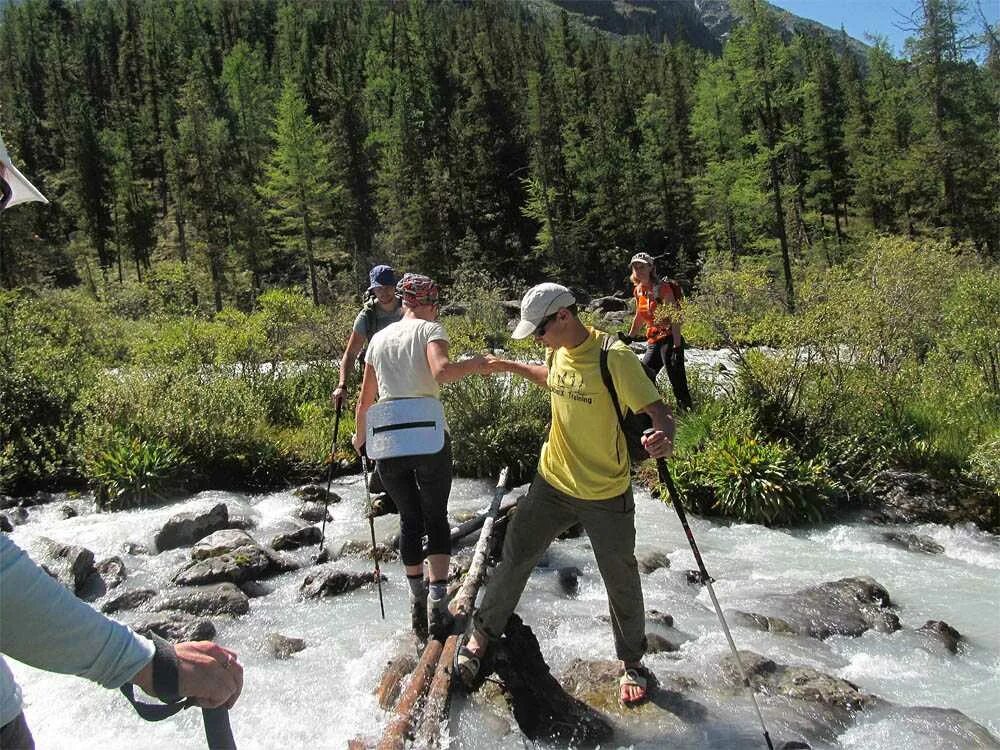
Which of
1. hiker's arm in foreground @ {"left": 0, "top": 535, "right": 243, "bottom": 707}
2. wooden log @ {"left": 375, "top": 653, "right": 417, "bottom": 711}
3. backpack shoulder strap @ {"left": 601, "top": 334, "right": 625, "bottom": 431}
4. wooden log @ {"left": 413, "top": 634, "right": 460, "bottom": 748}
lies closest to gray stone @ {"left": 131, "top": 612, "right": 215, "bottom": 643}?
wooden log @ {"left": 375, "top": 653, "right": 417, "bottom": 711}

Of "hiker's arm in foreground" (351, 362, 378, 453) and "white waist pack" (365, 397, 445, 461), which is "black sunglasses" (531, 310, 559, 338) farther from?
"hiker's arm in foreground" (351, 362, 378, 453)

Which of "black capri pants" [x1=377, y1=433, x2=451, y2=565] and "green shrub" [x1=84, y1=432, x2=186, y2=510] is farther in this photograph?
"green shrub" [x1=84, y1=432, x2=186, y2=510]

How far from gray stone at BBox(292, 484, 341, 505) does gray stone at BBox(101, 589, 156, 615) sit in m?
3.16

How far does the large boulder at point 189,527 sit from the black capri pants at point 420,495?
438 centimetres

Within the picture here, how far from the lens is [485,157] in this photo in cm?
5791

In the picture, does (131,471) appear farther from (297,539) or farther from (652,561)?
(652,561)

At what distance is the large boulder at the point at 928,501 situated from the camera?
26.3 ft

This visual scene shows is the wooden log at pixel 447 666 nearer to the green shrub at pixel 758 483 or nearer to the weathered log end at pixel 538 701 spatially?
the weathered log end at pixel 538 701

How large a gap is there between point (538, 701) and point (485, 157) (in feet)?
187

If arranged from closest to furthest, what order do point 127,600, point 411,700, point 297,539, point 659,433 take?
point 659,433 < point 411,700 < point 127,600 < point 297,539

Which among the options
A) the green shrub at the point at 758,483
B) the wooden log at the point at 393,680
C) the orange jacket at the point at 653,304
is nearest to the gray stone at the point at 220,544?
the wooden log at the point at 393,680

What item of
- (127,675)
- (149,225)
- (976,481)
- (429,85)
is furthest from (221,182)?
(127,675)

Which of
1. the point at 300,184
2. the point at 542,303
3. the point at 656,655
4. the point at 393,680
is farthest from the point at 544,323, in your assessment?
the point at 300,184

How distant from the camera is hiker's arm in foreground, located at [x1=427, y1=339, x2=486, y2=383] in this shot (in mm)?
4309
